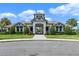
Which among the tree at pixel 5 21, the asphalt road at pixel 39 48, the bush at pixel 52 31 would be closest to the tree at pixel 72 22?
the bush at pixel 52 31

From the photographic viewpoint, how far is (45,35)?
12.7 meters

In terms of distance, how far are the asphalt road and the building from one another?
634mm

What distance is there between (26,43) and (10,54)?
1679mm

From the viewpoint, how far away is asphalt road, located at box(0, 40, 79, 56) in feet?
36.7

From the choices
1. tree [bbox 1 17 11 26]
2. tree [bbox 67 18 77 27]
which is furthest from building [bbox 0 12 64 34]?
tree [bbox 67 18 77 27]

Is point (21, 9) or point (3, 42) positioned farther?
point (3, 42)

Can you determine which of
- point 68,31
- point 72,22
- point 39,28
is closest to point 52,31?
point 39,28

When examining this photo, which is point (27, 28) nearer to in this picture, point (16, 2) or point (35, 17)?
point (35, 17)

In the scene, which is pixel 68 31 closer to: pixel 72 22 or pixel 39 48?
pixel 72 22

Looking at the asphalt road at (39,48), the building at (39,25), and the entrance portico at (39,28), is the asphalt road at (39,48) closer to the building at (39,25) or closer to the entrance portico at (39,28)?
the entrance portico at (39,28)

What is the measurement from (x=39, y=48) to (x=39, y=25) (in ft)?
5.95

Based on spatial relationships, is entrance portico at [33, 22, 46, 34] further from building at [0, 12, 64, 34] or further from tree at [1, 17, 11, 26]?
tree at [1, 17, 11, 26]

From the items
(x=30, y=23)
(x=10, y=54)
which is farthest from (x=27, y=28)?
(x=10, y=54)

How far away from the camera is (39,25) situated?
1341 centimetres
